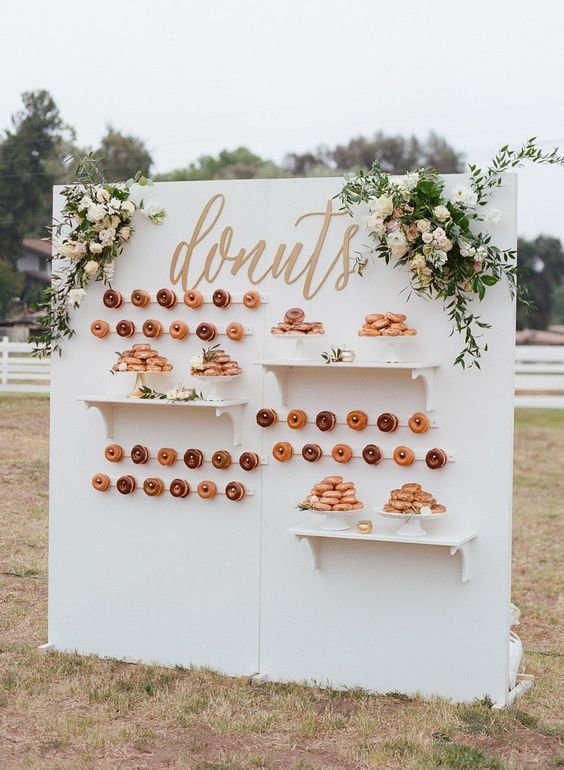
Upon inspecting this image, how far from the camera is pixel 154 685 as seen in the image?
16.4ft

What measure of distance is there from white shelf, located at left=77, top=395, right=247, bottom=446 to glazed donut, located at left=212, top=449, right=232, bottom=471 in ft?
0.22

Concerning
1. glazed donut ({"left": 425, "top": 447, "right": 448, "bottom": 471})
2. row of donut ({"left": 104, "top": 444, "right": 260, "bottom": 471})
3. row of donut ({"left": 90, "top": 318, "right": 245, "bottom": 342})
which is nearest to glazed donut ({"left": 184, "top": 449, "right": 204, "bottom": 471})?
row of donut ({"left": 104, "top": 444, "right": 260, "bottom": 471})

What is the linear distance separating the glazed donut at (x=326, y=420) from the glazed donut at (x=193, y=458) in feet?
2.09

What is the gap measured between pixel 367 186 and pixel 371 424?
104 centimetres

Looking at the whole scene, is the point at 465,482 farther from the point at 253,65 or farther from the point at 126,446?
the point at 253,65

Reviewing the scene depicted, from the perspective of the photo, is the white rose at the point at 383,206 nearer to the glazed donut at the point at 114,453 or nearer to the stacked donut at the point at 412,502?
the stacked donut at the point at 412,502

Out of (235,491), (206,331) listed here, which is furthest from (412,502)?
(206,331)

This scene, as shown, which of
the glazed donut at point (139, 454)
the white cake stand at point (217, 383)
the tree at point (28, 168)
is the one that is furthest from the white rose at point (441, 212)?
the tree at point (28, 168)

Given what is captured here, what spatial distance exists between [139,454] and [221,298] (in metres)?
0.86

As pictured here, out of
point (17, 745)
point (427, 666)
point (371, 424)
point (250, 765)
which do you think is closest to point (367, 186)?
point (371, 424)

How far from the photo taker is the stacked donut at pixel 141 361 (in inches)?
201

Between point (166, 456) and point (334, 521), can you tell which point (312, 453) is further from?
point (166, 456)

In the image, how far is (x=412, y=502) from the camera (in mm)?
4633

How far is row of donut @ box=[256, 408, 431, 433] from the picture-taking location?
474 cm
